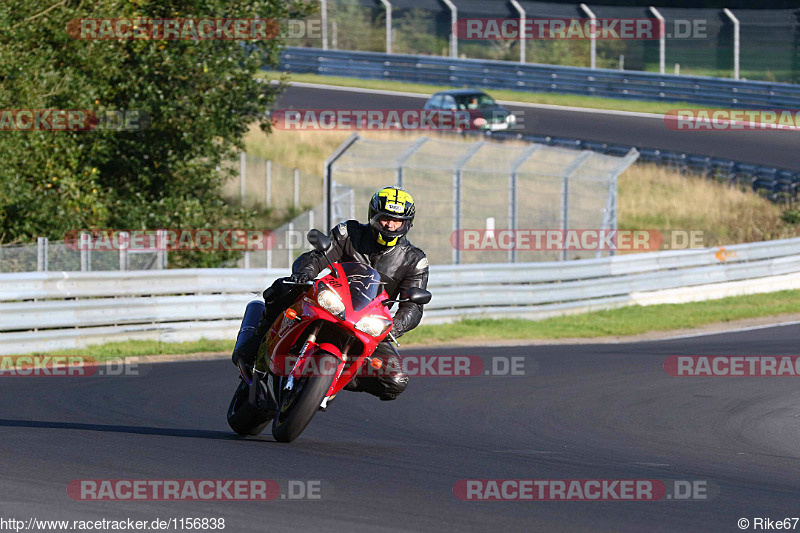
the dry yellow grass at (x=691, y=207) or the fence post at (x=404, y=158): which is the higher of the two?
the fence post at (x=404, y=158)

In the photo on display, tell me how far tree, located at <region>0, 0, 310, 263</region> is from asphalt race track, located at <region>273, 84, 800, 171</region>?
13652 mm

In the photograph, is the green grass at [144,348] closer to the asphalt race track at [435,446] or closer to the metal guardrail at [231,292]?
the metal guardrail at [231,292]

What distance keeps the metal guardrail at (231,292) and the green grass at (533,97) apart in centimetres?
1661

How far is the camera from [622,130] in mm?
35219

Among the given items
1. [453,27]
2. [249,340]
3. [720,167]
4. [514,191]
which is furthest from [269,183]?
[249,340]

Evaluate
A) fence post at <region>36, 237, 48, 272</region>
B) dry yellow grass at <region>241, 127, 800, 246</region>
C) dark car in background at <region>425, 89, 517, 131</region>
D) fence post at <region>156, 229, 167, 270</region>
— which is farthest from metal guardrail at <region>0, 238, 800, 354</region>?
dark car in background at <region>425, 89, 517, 131</region>

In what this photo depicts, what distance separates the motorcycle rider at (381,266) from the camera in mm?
7930

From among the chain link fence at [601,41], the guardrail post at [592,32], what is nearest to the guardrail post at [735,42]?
the chain link fence at [601,41]

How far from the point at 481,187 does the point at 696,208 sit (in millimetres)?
7557

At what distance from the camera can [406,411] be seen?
10.9 meters

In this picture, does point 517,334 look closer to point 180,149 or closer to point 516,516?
point 180,149

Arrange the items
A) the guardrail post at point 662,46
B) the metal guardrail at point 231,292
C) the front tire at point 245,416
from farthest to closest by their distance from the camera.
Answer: the guardrail post at point 662,46 → the metal guardrail at point 231,292 → the front tire at point 245,416

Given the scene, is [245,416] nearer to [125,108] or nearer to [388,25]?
[125,108]

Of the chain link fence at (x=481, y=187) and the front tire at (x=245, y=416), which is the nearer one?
the front tire at (x=245, y=416)
